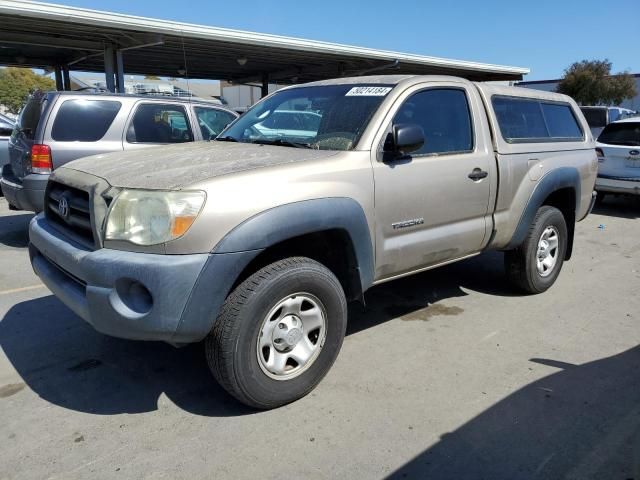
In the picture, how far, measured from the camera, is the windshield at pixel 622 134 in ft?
30.2

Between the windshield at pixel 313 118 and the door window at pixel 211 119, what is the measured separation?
2.96 meters

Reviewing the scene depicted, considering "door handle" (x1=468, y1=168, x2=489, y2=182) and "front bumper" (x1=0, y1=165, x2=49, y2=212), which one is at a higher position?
"door handle" (x1=468, y1=168, x2=489, y2=182)

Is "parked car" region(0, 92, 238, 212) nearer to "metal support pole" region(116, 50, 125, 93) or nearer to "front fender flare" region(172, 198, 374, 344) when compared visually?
"front fender flare" region(172, 198, 374, 344)

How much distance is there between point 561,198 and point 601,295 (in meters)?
1.02

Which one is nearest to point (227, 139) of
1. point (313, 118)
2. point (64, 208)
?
point (313, 118)

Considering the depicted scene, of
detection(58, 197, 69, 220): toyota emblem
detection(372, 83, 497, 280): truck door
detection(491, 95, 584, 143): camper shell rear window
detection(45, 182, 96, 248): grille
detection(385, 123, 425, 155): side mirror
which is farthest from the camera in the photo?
detection(491, 95, 584, 143): camper shell rear window

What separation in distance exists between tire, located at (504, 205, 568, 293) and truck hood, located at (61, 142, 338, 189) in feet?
7.87

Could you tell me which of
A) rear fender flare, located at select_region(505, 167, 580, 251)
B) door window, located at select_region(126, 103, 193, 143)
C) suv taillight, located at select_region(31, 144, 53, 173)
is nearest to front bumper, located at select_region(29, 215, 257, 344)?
rear fender flare, located at select_region(505, 167, 580, 251)

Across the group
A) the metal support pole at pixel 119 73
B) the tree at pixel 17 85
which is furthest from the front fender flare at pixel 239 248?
the tree at pixel 17 85

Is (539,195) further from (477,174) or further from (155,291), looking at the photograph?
(155,291)

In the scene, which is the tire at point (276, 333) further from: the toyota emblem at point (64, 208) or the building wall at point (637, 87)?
the building wall at point (637, 87)

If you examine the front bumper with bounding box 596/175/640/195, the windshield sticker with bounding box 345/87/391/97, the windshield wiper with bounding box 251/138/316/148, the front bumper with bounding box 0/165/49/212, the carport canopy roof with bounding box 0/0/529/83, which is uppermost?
the carport canopy roof with bounding box 0/0/529/83

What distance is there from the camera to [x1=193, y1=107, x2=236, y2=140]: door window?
7137 millimetres

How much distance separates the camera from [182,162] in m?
3.03
